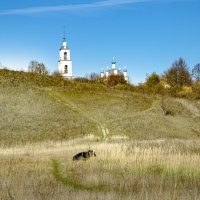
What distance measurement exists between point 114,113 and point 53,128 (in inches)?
536

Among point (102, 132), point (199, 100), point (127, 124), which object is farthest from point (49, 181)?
point (199, 100)

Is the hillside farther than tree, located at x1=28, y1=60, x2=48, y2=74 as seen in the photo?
No

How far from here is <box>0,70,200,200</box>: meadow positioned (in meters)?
14.4

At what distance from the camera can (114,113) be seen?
7012cm

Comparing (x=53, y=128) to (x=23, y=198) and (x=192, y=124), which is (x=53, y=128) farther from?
(x=23, y=198)

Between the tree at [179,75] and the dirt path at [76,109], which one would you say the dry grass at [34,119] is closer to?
the dirt path at [76,109]

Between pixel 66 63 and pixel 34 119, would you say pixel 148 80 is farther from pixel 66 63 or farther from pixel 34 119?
pixel 34 119

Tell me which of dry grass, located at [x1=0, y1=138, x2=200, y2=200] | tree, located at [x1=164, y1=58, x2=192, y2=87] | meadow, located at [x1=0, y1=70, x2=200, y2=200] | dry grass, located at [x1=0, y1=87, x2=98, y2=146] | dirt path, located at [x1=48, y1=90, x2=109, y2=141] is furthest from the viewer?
tree, located at [x1=164, y1=58, x2=192, y2=87]

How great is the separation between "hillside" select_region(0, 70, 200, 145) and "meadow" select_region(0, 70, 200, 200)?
116 millimetres

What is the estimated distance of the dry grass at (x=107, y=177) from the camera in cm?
1280

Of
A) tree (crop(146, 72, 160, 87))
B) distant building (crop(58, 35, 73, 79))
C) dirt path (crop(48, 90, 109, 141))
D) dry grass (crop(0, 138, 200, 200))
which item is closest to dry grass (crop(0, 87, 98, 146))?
dirt path (crop(48, 90, 109, 141))

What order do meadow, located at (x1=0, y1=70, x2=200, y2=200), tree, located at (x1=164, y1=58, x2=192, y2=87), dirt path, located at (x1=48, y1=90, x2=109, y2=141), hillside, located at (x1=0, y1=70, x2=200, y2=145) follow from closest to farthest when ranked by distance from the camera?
meadow, located at (x1=0, y1=70, x2=200, y2=200), hillside, located at (x1=0, y1=70, x2=200, y2=145), dirt path, located at (x1=48, y1=90, x2=109, y2=141), tree, located at (x1=164, y1=58, x2=192, y2=87)

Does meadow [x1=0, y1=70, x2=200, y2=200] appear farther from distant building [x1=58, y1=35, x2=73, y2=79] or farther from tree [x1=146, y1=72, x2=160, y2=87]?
distant building [x1=58, y1=35, x2=73, y2=79]

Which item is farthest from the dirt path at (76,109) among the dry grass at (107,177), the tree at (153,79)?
the tree at (153,79)
